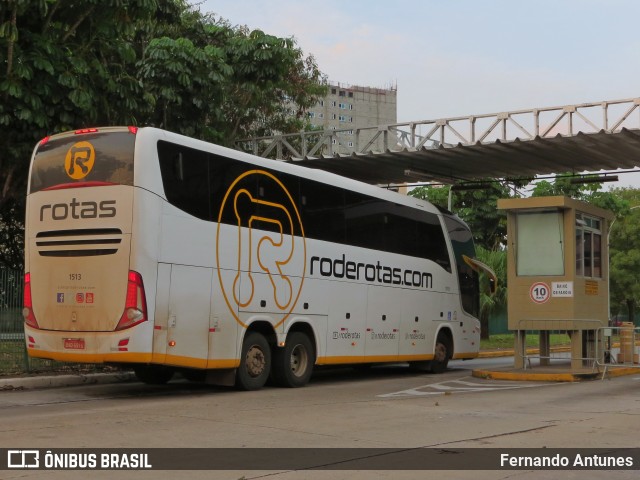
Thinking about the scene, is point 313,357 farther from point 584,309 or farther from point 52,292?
point 584,309

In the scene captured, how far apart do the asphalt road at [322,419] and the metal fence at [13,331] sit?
1.44m

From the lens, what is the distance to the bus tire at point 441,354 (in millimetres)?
21719

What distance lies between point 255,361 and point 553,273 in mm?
8891

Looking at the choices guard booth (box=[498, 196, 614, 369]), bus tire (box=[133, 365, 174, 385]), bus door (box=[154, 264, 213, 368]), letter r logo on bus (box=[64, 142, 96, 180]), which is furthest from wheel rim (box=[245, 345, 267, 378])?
guard booth (box=[498, 196, 614, 369])

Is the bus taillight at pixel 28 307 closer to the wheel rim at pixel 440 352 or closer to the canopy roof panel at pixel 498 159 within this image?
the wheel rim at pixel 440 352

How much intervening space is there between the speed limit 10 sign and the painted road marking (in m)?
2.97

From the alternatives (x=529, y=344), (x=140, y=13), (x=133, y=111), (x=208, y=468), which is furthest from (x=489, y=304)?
(x=208, y=468)

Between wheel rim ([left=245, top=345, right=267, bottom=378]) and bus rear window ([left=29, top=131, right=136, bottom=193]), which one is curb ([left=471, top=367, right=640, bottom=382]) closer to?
wheel rim ([left=245, top=345, right=267, bottom=378])

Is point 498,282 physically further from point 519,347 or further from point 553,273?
point 553,273

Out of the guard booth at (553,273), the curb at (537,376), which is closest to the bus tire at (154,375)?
the curb at (537,376)

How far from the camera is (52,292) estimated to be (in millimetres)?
13531

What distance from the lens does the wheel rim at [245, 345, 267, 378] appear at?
1523 centimetres

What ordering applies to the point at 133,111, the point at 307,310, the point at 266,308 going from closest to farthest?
the point at 266,308 → the point at 307,310 → the point at 133,111

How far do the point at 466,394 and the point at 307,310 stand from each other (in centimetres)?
339
